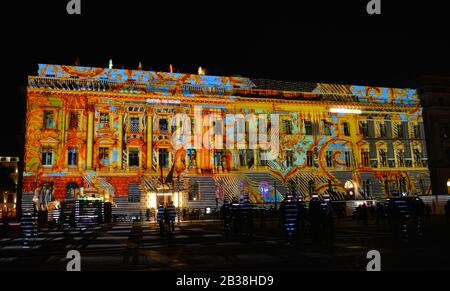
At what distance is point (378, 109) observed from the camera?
5406 centimetres

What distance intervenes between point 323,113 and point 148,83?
2175 centimetres

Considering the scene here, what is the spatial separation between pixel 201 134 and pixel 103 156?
35.8ft

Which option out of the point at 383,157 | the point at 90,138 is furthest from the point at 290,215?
the point at 383,157

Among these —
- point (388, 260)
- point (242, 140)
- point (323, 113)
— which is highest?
point (323, 113)

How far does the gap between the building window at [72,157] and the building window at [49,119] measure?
3217mm

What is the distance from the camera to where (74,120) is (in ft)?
145

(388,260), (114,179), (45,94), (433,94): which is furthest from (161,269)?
(433,94)

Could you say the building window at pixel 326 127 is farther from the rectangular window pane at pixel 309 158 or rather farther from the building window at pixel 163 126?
the building window at pixel 163 126

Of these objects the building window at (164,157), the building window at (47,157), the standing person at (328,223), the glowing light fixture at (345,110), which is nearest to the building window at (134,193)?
the building window at (164,157)

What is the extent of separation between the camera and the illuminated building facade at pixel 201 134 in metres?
43.0

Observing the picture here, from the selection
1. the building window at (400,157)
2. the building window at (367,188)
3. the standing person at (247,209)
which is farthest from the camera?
the building window at (400,157)

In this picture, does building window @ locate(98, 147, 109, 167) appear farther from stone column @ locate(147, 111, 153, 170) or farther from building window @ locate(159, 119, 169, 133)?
building window @ locate(159, 119, 169, 133)

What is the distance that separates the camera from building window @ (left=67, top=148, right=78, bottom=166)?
43.3m

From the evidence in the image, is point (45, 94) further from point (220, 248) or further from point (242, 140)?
point (220, 248)
